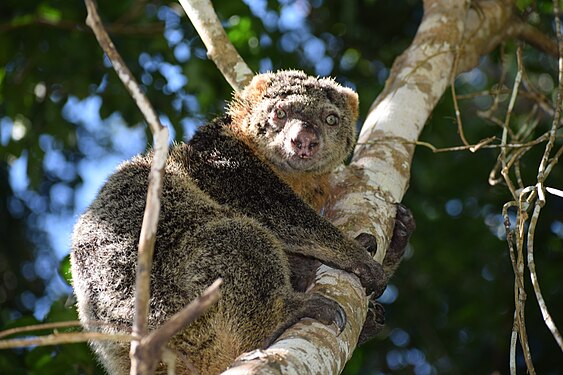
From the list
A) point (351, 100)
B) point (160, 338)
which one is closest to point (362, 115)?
point (351, 100)

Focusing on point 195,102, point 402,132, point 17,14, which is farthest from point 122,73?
point 195,102

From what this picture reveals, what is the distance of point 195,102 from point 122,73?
9.03m

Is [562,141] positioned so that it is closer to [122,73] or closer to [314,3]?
[314,3]

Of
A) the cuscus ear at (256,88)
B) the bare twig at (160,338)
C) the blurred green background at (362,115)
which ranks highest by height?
the bare twig at (160,338)

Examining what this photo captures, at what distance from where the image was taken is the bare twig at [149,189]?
11.7 ft

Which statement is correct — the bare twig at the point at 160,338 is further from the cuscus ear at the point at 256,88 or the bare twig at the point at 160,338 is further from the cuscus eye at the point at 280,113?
the cuscus ear at the point at 256,88

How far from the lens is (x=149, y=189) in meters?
3.87

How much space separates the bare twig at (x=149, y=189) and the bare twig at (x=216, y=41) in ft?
14.0

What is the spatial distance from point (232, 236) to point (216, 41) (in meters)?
2.86

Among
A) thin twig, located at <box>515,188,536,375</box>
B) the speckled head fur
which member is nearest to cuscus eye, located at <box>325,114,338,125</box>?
the speckled head fur

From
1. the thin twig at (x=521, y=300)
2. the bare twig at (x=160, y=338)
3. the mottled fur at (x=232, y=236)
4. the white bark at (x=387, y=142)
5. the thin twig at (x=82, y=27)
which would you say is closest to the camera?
the bare twig at (x=160, y=338)

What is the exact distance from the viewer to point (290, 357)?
448cm

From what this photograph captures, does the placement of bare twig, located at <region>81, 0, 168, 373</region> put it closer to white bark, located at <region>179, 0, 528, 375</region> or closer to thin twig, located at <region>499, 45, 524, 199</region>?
white bark, located at <region>179, 0, 528, 375</region>

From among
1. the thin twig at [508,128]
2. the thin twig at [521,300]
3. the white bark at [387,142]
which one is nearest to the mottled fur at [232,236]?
the white bark at [387,142]
